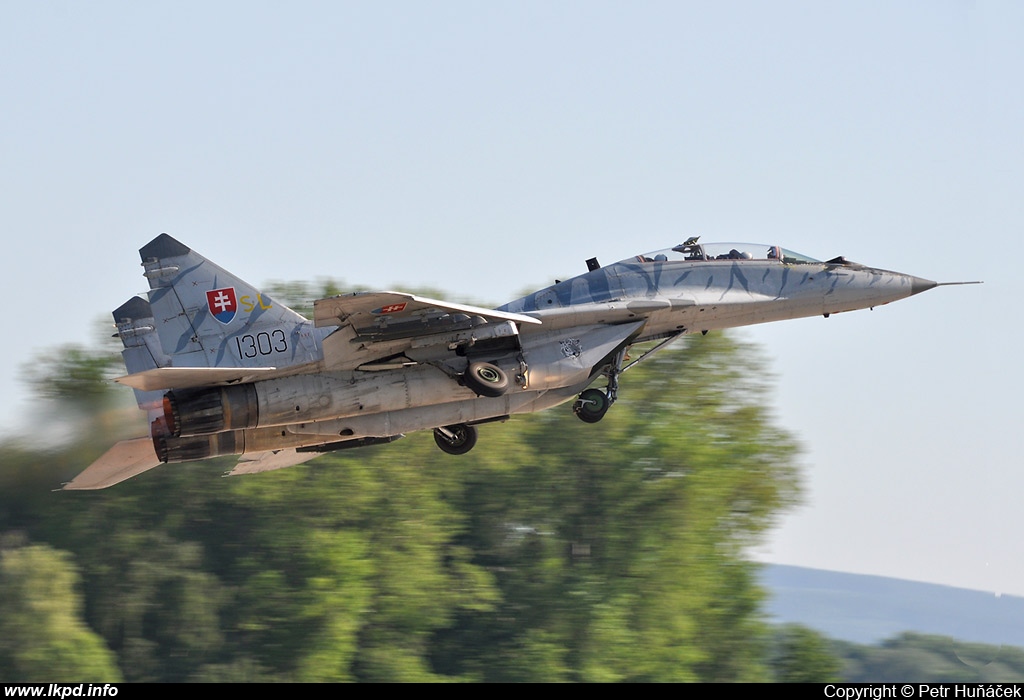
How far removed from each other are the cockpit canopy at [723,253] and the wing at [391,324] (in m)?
2.57

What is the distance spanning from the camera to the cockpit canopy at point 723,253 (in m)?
18.5

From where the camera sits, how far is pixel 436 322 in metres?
16.6

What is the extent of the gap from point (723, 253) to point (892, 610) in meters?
164

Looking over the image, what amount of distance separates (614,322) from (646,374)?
2259 centimetres

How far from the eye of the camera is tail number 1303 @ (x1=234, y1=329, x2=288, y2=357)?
58.0ft

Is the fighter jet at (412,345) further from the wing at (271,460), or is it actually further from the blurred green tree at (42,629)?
the blurred green tree at (42,629)

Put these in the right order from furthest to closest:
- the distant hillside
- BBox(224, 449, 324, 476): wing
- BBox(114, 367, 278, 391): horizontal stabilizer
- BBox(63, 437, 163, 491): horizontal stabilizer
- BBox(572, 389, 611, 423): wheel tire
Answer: the distant hillside → BBox(224, 449, 324, 476): wing → BBox(63, 437, 163, 491): horizontal stabilizer → BBox(572, 389, 611, 423): wheel tire → BBox(114, 367, 278, 391): horizontal stabilizer

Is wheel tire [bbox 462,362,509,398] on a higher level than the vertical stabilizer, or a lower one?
lower

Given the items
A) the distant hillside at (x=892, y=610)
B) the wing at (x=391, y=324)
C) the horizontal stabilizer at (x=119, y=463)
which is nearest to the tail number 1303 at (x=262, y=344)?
the wing at (x=391, y=324)

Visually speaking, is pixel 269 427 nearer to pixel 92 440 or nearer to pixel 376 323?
pixel 376 323

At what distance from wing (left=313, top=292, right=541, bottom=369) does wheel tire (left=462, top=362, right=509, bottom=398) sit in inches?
19.1

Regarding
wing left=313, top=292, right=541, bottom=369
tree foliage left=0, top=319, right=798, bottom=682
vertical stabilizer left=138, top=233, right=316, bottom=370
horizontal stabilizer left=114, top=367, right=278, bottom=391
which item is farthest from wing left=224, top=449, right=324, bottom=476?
tree foliage left=0, top=319, right=798, bottom=682

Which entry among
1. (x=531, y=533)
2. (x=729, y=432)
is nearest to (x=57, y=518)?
(x=531, y=533)

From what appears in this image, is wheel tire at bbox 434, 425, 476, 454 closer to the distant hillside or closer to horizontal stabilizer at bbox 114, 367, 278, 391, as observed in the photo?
horizontal stabilizer at bbox 114, 367, 278, 391
